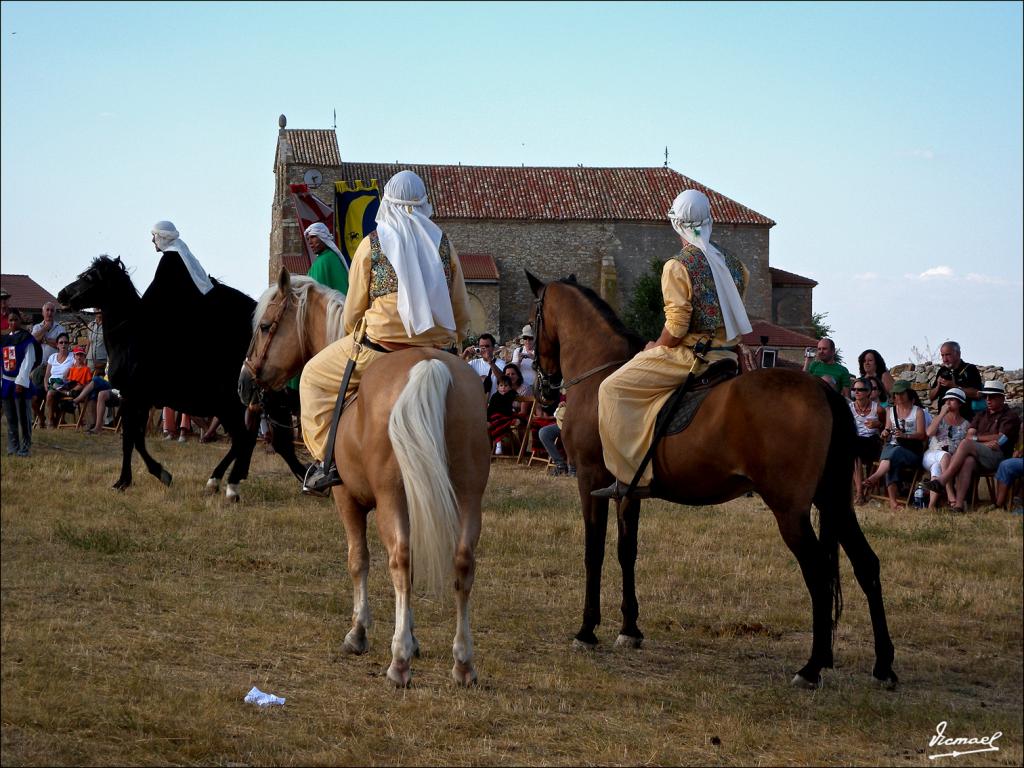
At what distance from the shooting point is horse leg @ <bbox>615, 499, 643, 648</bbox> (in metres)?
7.39

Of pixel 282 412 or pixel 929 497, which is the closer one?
pixel 282 412

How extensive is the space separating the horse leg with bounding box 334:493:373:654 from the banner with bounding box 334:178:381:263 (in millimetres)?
6136

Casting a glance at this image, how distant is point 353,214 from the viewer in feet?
41.5

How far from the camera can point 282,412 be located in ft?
33.6

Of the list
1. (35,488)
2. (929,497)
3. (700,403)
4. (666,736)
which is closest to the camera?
(666,736)

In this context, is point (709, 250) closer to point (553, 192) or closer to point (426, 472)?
point (426, 472)

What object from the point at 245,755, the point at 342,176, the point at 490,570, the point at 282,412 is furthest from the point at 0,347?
the point at 342,176

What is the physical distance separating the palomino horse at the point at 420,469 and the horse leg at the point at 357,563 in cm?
9

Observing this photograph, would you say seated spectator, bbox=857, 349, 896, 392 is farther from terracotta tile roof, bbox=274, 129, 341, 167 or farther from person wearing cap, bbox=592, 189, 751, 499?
terracotta tile roof, bbox=274, 129, 341, 167

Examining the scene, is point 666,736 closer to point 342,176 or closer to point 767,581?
point 767,581

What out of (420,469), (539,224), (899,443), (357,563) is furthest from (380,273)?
(539,224)

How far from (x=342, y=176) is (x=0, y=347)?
54936 mm

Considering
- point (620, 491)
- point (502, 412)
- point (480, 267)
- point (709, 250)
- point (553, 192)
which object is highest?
point (553, 192)

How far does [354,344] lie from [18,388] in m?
10.4
